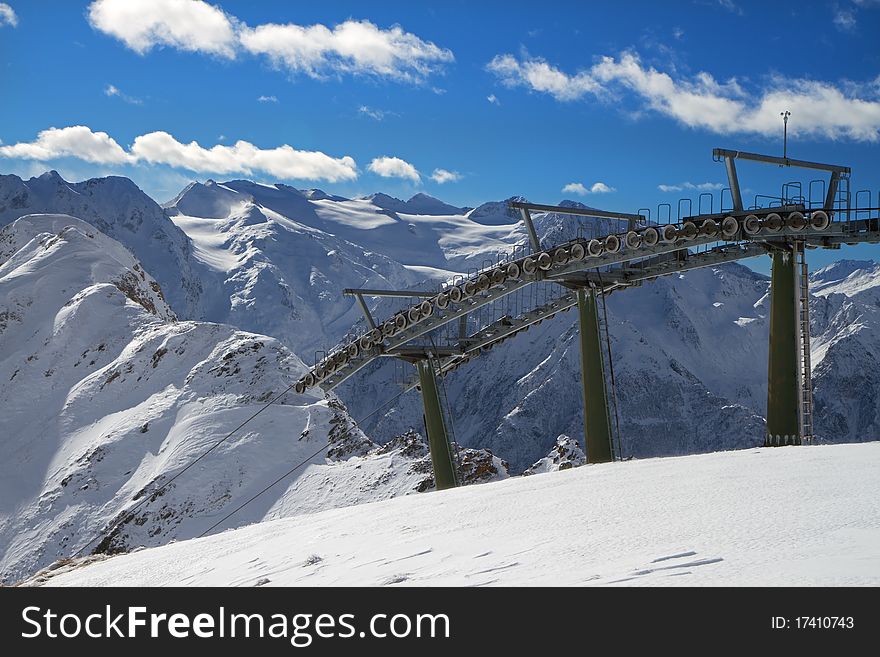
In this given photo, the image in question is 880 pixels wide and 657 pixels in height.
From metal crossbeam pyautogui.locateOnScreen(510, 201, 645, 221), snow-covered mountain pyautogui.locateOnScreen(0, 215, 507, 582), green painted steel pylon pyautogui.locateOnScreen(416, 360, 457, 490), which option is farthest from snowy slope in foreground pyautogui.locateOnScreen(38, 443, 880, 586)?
snow-covered mountain pyautogui.locateOnScreen(0, 215, 507, 582)

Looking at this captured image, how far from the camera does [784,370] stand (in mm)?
26438

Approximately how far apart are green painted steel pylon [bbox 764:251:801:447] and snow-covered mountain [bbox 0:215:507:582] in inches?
1158

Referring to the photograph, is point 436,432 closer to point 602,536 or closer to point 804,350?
point 804,350

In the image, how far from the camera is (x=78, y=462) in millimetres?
69750

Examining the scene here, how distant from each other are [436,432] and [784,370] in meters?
15.2

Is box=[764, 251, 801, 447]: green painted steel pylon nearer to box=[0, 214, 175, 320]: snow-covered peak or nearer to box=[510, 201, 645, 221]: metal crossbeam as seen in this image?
box=[510, 201, 645, 221]: metal crossbeam

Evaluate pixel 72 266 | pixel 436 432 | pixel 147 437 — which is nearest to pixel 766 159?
pixel 436 432

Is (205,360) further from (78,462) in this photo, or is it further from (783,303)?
(783,303)

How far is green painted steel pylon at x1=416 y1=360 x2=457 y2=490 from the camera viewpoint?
38375 mm

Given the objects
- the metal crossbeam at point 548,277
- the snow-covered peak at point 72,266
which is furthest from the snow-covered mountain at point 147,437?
the metal crossbeam at point 548,277

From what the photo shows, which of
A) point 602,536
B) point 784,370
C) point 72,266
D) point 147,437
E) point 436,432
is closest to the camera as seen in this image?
point 602,536
